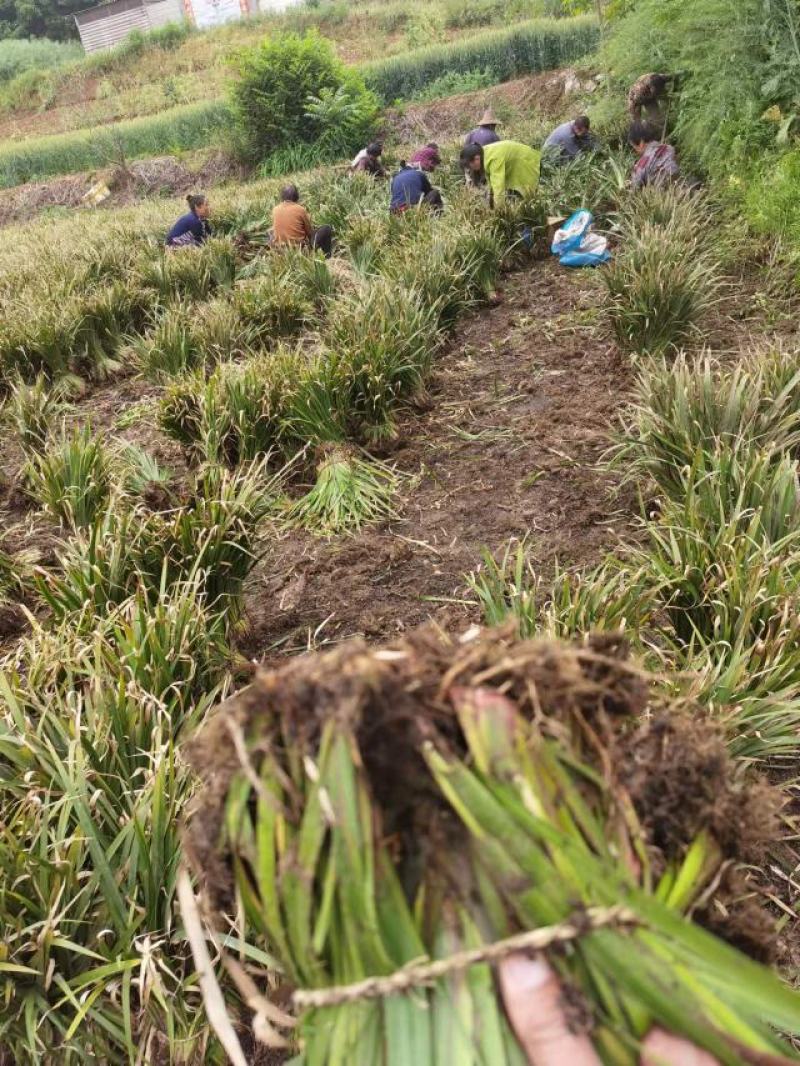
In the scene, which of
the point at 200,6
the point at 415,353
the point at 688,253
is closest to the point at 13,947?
the point at 415,353

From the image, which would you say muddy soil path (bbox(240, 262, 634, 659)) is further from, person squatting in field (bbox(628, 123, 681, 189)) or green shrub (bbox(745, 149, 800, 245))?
person squatting in field (bbox(628, 123, 681, 189))

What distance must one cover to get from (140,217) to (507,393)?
1225cm

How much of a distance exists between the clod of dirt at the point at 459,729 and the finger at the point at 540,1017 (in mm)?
136

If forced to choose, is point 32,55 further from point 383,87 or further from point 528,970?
point 528,970

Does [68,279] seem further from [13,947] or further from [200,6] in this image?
[200,6]

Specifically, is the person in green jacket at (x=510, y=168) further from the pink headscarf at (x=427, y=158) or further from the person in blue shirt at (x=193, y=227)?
the person in blue shirt at (x=193, y=227)

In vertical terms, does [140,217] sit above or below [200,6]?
below

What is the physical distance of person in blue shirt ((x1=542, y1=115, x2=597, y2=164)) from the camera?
836 centimetres

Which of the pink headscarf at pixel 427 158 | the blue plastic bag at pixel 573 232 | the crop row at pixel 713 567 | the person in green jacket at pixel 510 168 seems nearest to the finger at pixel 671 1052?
the crop row at pixel 713 567

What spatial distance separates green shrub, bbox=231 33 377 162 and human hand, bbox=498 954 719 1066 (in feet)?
80.4

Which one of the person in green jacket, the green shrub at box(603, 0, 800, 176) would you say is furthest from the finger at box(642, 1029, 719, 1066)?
the person in green jacket

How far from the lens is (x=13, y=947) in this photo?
1.52 meters

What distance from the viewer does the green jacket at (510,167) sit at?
299 inches

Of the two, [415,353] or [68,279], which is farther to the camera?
[68,279]
